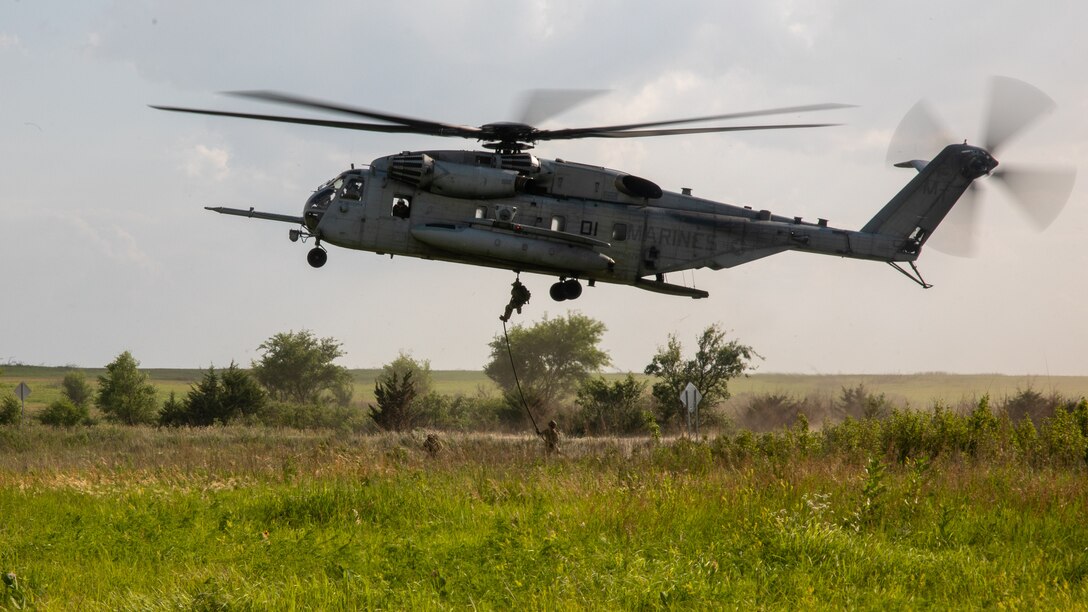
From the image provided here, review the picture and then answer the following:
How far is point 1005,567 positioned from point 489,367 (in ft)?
237

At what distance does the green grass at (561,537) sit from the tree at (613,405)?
22866 millimetres

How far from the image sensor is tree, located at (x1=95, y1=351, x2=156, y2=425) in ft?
163

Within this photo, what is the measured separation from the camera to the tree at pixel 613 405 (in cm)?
3850

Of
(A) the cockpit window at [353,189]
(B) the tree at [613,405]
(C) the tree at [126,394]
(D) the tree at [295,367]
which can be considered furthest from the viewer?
(D) the tree at [295,367]

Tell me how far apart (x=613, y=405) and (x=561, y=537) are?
101 ft

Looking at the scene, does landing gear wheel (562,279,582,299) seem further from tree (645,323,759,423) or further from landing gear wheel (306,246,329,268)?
tree (645,323,759,423)

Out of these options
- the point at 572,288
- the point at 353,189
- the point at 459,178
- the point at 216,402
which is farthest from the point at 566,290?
the point at 216,402

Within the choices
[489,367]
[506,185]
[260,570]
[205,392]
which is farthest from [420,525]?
[489,367]

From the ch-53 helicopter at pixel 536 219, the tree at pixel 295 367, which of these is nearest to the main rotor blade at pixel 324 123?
the ch-53 helicopter at pixel 536 219

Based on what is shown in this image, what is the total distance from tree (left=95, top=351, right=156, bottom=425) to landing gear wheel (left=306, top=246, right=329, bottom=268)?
34674mm

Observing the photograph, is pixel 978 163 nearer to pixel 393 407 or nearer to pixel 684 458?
pixel 684 458

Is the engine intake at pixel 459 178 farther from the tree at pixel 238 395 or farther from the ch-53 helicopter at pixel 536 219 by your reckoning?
the tree at pixel 238 395

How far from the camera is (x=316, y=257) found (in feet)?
60.8

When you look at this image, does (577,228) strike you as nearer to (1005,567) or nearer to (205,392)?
(1005,567)
